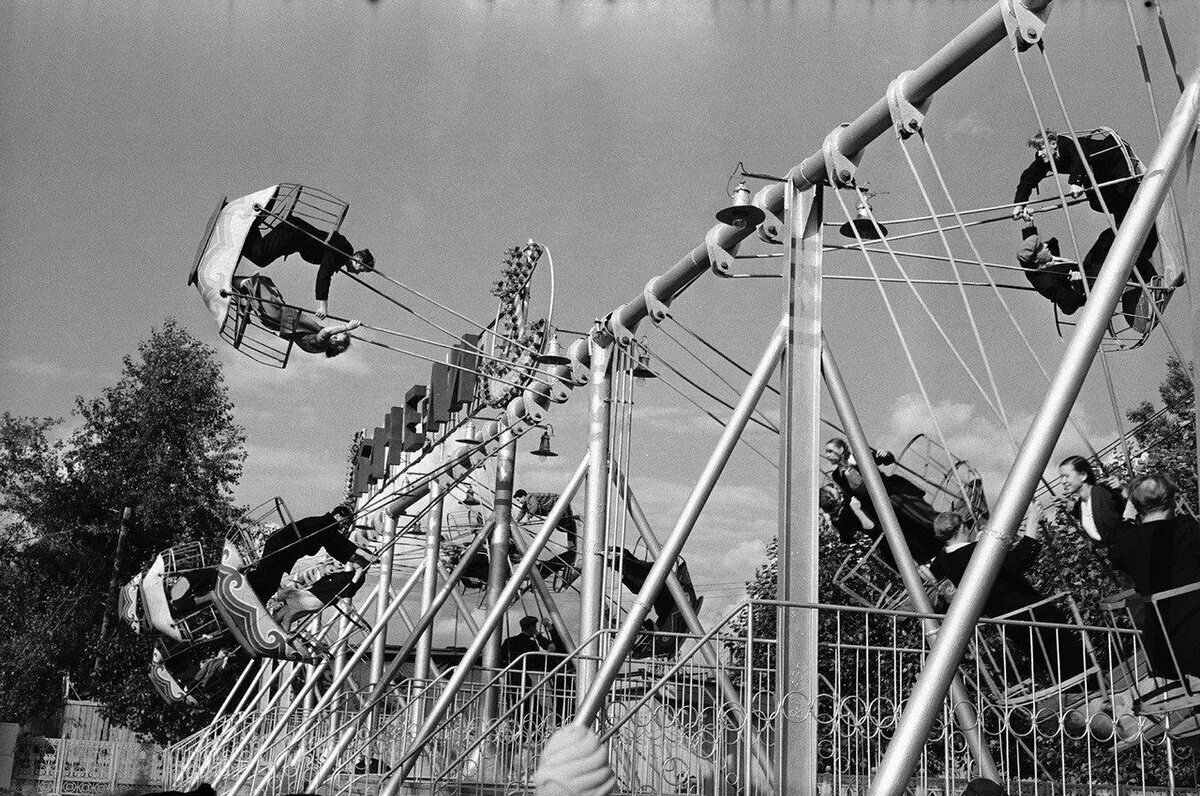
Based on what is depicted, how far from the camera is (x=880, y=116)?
814cm

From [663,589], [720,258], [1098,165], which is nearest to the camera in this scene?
[1098,165]

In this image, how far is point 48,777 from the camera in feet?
84.9

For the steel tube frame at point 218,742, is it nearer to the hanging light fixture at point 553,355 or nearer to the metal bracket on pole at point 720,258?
the hanging light fixture at point 553,355

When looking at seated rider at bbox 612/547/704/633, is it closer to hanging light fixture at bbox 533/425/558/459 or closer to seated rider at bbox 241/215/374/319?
hanging light fixture at bbox 533/425/558/459

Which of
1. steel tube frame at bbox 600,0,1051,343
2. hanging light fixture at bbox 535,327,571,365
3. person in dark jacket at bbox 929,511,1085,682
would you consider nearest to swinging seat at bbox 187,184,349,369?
hanging light fixture at bbox 535,327,571,365

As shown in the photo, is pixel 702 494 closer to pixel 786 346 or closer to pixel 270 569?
pixel 786 346

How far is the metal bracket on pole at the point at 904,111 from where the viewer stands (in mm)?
7910

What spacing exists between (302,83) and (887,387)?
12.2 metres

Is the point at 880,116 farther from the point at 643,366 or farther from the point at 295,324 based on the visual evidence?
the point at 295,324

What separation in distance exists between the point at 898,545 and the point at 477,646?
17.7ft

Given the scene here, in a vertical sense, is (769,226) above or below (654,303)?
below

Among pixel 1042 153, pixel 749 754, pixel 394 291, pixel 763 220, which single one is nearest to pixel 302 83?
pixel 394 291

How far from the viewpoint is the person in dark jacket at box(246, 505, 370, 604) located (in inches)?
646

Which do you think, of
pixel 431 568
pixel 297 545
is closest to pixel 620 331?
pixel 431 568
